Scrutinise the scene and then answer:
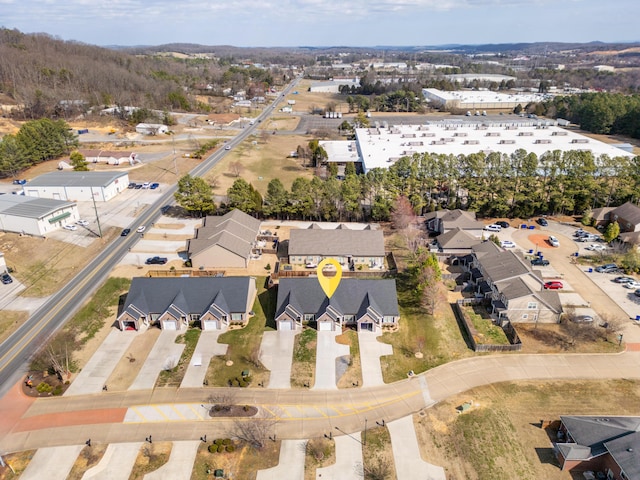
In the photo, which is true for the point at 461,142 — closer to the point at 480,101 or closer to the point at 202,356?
the point at 480,101

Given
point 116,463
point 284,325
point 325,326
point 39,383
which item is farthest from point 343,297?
point 39,383

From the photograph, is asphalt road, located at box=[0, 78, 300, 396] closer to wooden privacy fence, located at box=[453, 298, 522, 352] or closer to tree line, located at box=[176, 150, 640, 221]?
tree line, located at box=[176, 150, 640, 221]

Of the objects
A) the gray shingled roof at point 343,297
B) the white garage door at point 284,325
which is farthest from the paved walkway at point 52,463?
the gray shingled roof at point 343,297

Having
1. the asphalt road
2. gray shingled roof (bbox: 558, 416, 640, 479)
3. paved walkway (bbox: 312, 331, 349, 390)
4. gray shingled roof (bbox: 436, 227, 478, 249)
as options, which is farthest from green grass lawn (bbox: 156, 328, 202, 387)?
gray shingled roof (bbox: 436, 227, 478, 249)

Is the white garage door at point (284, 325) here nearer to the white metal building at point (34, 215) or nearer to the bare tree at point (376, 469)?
the bare tree at point (376, 469)

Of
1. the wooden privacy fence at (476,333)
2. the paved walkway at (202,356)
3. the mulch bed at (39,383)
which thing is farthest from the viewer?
the wooden privacy fence at (476,333)

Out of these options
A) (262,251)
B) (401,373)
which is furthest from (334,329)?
(262,251)
